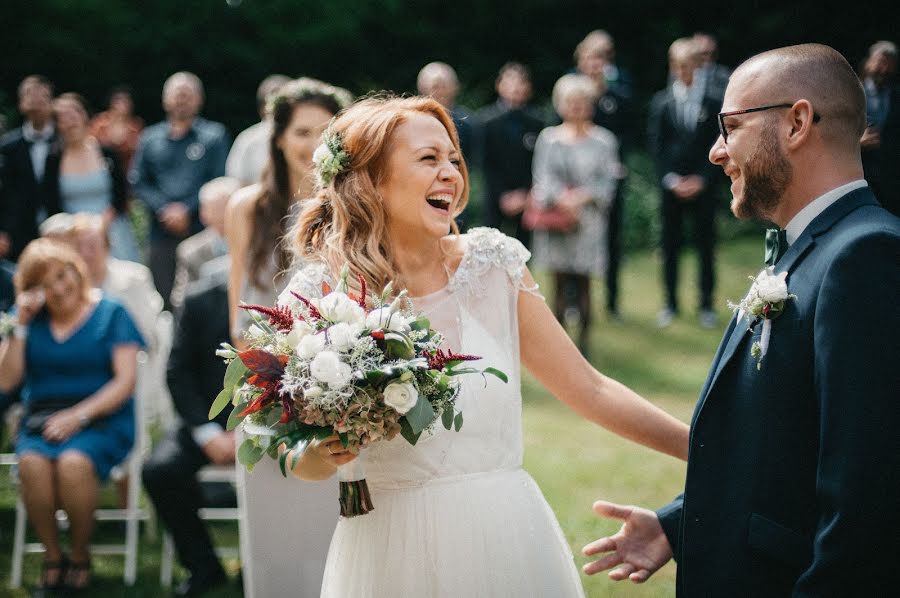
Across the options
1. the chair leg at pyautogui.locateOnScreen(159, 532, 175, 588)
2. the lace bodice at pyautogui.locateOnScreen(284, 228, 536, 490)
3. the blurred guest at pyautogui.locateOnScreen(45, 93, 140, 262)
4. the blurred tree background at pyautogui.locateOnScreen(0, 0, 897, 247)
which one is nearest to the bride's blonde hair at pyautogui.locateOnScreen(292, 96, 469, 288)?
the lace bodice at pyautogui.locateOnScreen(284, 228, 536, 490)

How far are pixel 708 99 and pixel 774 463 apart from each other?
28.5 feet

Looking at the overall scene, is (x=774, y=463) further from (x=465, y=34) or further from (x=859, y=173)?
(x=465, y=34)

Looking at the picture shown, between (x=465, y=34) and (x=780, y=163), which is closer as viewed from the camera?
(x=780, y=163)

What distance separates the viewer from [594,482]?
6.74 meters

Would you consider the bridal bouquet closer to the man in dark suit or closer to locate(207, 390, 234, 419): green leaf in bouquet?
locate(207, 390, 234, 419): green leaf in bouquet

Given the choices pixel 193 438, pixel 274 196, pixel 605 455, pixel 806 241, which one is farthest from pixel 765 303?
pixel 605 455

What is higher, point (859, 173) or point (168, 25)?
point (168, 25)

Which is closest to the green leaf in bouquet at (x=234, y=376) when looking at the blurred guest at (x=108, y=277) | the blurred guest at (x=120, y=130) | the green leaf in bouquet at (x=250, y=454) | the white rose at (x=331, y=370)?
the green leaf in bouquet at (x=250, y=454)

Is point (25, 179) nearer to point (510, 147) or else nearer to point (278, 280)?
point (510, 147)

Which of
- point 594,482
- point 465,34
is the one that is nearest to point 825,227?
point 594,482

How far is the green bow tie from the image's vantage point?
2.83 meters

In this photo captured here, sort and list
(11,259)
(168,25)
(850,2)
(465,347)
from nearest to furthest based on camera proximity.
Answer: (465,347) → (11,259) → (850,2) → (168,25)

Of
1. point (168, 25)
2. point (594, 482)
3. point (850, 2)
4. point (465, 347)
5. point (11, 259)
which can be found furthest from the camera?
point (168, 25)

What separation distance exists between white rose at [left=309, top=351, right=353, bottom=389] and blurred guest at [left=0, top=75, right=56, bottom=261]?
8.13 metres
